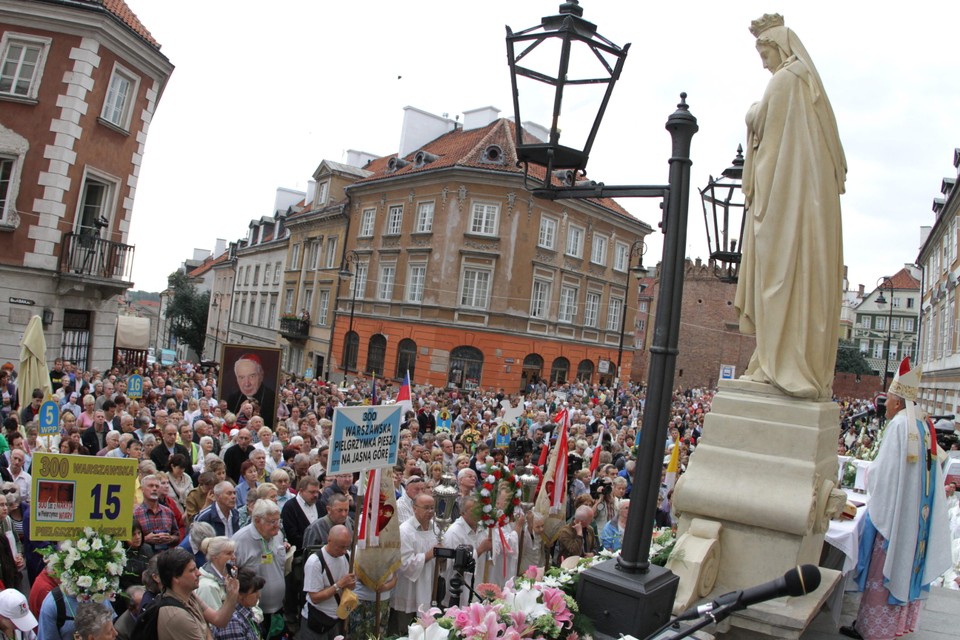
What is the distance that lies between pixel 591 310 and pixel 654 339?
1499 inches

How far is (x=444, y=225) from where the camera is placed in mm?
36812

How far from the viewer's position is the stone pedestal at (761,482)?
12.7ft

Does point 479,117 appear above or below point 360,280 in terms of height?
above

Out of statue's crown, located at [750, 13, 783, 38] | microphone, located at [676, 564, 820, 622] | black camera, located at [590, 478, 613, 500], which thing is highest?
statue's crown, located at [750, 13, 783, 38]

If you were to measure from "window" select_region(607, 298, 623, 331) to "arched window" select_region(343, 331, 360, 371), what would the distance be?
14.4m

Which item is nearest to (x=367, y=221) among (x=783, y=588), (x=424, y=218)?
(x=424, y=218)

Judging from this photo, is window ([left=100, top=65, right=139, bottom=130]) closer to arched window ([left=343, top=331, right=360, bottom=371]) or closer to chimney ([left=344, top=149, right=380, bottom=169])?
arched window ([left=343, top=331, right=360, bottom=371])

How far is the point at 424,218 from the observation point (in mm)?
38000

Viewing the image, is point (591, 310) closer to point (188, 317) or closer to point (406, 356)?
point (406, 356)

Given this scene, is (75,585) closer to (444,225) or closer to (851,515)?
(851,515)

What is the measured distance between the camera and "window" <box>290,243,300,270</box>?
5059 centimetres

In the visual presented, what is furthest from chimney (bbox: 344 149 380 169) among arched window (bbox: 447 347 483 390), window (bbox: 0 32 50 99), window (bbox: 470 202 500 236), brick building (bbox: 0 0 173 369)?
window (bbox: 0 32 50 99)

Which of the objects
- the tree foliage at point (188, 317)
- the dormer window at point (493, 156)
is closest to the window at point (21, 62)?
the dormer window at point (493, 156)

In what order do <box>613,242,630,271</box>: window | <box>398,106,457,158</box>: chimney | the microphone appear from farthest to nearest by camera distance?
1. <box>398,106,457,158</box>: chimney
2. <box>613,242,630,271</box>: window
3. the microphone
